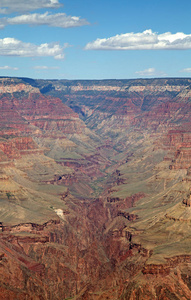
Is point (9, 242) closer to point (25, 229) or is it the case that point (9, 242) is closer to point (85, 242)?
point (25, 229)

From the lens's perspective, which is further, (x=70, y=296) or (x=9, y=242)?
(x=9, y=242)

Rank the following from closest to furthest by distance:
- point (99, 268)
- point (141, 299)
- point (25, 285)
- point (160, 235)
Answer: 1. point (141, 299)
2. point (25, 285)
3. point (99, 268)
4. point (160, 235)

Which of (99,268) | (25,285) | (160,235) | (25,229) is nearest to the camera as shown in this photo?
(25,285)

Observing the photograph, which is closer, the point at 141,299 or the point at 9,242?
the point at 141,299

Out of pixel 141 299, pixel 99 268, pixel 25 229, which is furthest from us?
pixel 25 229

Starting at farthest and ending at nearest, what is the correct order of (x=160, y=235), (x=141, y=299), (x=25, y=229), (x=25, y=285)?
(x=25, y=229)
(x=160, y=235)
(x=25, y=285)
(x=141, y=299)

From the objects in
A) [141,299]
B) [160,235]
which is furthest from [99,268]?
[141,299]

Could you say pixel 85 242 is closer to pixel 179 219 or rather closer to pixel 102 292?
pixel 179 219

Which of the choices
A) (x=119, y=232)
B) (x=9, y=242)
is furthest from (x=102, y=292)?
(x=119, y=232)

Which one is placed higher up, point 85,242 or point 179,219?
point 179,219
